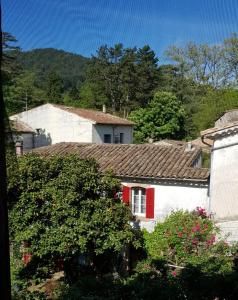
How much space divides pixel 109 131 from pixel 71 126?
3.20 metres

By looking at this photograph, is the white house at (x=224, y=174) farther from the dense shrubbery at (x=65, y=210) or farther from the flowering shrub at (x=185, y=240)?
the dense shrubbery at (x=65, y=210)

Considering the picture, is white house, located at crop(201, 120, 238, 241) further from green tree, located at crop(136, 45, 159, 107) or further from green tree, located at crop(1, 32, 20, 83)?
green tree, located at crop(136, 45, 159, 107)

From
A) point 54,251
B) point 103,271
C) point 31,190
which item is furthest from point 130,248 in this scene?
point 31,190

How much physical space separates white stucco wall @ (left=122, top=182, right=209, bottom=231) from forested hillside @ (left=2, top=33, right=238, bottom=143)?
893 cm

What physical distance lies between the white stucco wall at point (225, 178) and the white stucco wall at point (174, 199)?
2.31ft

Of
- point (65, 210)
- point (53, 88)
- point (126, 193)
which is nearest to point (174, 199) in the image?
point (126, 193)

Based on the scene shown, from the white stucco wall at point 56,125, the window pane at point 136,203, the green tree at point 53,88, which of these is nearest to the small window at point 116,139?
the white stucco wall at point 56,125

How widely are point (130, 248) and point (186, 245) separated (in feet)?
9.13

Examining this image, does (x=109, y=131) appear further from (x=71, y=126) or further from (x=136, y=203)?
(x=136, y=203)

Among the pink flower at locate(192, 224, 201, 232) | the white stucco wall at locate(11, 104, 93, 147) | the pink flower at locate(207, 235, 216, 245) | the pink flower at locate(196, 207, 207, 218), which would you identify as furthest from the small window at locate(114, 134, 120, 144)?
the pink flower at locate(207, 235, 216, 245)

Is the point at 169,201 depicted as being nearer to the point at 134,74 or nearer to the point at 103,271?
the point at 103,271

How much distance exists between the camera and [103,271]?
50.2 feet

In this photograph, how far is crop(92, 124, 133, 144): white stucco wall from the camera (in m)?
33.6

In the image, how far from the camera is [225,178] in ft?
49.1
